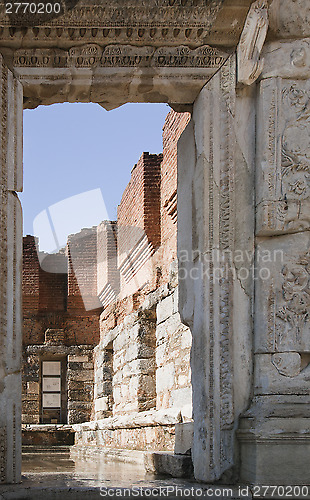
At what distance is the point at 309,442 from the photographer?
405 centimetres

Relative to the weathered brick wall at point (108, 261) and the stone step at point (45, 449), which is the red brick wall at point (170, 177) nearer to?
the weathered brick wall at point (108, 261)

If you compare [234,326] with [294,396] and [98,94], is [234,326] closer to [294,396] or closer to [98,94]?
[294,396]

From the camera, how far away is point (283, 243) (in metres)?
4.38

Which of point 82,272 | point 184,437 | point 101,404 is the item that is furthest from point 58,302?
point 184,437

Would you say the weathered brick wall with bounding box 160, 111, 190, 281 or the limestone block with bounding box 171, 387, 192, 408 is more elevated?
the weathered brick wall with bounding box 160, 111, 190, 281

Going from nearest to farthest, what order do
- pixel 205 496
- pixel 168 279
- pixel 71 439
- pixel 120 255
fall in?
pixel 205 496 → pixel 168 279 → pixel 120 255 → pixel 71 439

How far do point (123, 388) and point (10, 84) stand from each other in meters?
8.46

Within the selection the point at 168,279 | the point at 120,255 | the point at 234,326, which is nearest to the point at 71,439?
the point at 120,255

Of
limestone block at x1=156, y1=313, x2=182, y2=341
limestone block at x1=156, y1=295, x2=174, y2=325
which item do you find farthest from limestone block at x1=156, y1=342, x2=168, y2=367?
limestone block at x1=156, y1=295, x2=174, y2=325

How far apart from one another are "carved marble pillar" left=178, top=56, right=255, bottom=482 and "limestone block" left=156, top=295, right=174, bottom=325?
436 cm

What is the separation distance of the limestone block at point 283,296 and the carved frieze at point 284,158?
13 cm

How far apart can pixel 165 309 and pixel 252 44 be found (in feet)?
17.8

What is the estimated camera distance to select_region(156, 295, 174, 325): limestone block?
9055 mm

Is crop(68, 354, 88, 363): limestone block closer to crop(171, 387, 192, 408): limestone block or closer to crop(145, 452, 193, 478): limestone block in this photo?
crop(171, 387, 192, 408): limestone block
